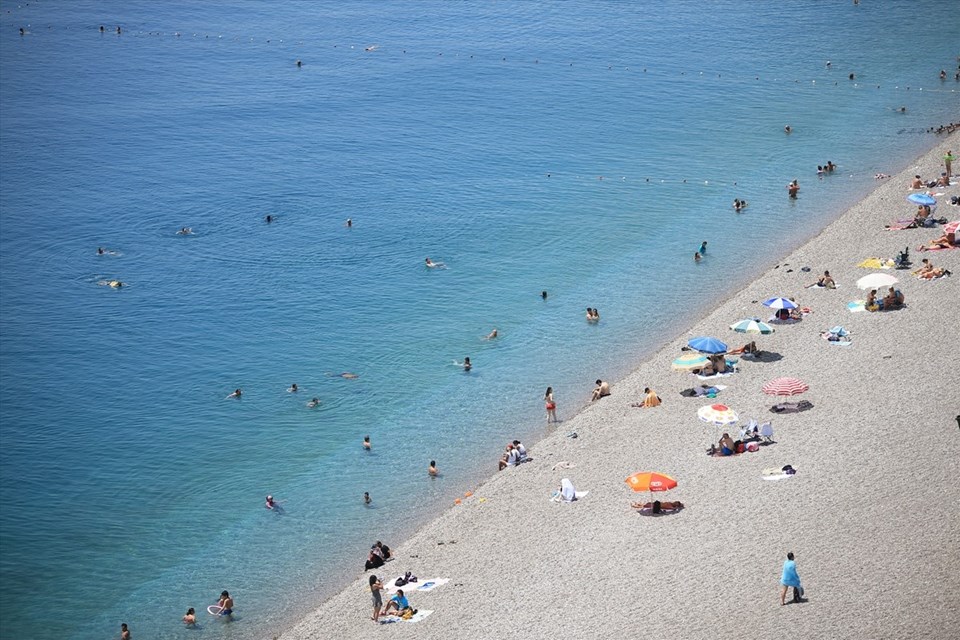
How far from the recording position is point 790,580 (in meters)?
25.0

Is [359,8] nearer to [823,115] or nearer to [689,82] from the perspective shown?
[689,82]

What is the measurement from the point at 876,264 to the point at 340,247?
2984cm

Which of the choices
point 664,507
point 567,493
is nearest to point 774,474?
point 664,507

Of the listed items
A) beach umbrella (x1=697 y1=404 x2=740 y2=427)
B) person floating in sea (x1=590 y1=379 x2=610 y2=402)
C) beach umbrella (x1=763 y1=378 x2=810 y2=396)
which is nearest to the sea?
person floating in sea (x1=590 y1=379 x2=610 y2=402)

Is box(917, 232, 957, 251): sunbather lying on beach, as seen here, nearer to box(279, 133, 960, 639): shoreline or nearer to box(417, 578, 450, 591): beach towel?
box(279, 133, 960, 639): shoreline

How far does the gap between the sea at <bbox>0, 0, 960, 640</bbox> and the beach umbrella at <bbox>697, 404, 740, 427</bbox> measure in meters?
5.87

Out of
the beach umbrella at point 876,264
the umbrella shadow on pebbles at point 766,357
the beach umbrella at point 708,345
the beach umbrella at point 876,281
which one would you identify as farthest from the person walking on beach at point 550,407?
the beach umbrella at point 876,264

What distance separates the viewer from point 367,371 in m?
46.7

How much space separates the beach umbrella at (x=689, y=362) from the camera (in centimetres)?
3972

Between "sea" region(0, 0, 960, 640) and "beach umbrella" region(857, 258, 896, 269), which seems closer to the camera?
"sea" region(0, 0, 960, 640)

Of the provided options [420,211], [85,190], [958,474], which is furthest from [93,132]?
[958,474]

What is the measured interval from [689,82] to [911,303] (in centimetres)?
5522

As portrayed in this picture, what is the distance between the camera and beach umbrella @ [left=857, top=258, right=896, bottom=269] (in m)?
46.8

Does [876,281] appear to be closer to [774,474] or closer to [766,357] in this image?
[766,357]
